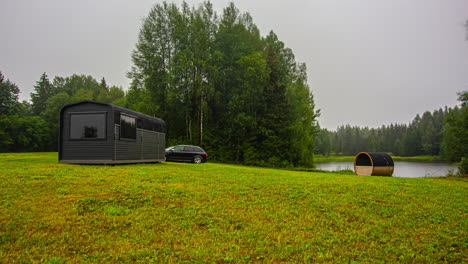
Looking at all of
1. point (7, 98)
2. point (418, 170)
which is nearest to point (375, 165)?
point (418, 170)

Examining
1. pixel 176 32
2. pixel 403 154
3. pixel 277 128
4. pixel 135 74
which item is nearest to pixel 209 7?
pixel 176 32

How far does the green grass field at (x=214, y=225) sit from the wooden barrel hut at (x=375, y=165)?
44.1ft

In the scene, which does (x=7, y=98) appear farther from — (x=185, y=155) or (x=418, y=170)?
(x=418, y=170)

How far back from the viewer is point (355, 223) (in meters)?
5.76

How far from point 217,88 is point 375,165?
20.3 m

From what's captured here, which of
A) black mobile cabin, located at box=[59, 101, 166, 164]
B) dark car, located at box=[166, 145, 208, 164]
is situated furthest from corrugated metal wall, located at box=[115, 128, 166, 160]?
dark car, located at box=[166, 145, 208, 164]

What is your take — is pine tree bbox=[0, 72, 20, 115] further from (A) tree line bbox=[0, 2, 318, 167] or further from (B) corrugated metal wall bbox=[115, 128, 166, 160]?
(B) corrugated metal wall bbox=[115, 128, 166, 160]

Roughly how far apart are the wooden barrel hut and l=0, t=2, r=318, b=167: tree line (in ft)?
32.4

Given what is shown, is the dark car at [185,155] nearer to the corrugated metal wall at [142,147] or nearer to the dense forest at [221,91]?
the corrugated metal wall at [142,147]

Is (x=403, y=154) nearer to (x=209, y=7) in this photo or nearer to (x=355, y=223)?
(x=209, y=7)

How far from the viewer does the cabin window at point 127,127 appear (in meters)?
14.3

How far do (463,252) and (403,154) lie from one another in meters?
126

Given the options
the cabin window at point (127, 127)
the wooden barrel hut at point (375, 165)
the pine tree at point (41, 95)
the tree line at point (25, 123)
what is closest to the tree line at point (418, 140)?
the wooden barrel hut at point (375, 165)

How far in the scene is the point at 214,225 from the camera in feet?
17.5
